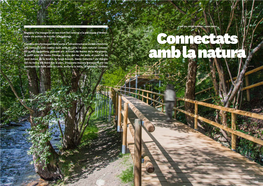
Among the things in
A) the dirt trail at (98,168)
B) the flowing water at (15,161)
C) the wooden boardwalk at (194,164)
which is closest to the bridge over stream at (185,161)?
the wooden boardwalk at (194,164)

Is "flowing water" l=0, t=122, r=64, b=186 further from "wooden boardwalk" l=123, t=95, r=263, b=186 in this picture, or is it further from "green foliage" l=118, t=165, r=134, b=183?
"wooden boardwalk" l=123, t=95, r=263, b=186

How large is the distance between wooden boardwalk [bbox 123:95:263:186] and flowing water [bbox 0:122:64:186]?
170 inches

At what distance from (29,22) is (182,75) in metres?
7.44

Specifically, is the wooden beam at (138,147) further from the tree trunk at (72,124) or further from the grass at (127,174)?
the tree trunk at (72,124)

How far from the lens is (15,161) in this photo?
1078cm

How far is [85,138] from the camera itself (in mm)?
13508

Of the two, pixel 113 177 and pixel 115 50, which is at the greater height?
pixel 115 50

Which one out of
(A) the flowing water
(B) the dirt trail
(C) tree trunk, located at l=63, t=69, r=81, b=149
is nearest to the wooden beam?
(B) the dirt trail

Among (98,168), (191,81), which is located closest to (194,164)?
(98,168)

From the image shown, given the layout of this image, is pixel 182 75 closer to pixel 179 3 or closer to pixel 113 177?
pixel 179 3

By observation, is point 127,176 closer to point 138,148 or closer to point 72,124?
point 138,148

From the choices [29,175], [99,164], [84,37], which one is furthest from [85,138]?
[84,37]

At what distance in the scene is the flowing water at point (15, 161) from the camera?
880 centimetres

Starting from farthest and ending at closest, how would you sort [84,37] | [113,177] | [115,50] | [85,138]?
[85,138]
[115,50]
[84,37]
[113,177]
